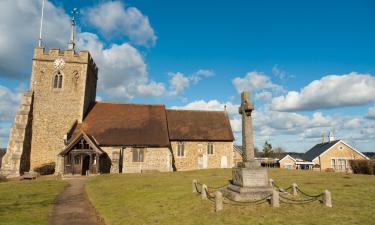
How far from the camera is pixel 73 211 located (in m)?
11.8

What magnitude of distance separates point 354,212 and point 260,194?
3330 mm

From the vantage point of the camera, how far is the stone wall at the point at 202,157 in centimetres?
3291

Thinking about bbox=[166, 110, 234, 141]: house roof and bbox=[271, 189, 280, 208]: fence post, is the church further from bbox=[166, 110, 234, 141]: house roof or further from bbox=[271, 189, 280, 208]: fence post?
bbox=[271, 189, 280, 208]: fence post

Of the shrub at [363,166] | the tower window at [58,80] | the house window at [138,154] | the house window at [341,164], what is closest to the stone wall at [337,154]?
the house window at [341,164]

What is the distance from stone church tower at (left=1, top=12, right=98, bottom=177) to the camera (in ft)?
96.9

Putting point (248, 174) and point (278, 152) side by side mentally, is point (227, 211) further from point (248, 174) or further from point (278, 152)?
point (278, 152)

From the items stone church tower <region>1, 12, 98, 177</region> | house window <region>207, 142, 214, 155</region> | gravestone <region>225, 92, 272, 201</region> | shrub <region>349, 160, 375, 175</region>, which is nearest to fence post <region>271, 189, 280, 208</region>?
gravestone <region>225, 92, 272, 201</region>

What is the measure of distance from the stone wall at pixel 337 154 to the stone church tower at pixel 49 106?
34590mm

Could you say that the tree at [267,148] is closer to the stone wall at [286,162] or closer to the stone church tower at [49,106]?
the stone wall at [286,162]

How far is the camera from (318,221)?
8.72 m

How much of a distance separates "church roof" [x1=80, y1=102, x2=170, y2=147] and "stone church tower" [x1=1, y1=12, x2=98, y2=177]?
1842 mm

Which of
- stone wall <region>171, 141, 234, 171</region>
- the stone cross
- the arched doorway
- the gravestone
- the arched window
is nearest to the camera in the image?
the gravestone

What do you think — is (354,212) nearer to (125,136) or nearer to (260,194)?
(260,194)

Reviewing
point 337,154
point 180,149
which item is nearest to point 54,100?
point 180,149
